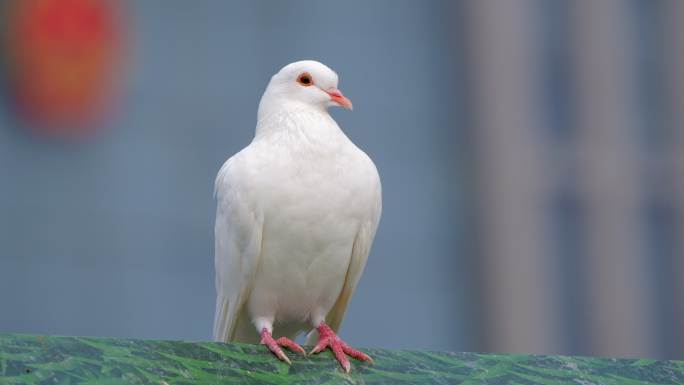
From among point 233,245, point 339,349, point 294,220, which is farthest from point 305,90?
point 339,349

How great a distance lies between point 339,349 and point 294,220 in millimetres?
932

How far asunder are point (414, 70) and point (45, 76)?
4.83 m

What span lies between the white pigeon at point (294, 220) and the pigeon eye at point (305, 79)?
2 cm

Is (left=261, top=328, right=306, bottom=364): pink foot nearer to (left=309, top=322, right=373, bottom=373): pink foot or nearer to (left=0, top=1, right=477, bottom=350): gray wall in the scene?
(left=309, top=322, right=373, bottom=373): pink foot

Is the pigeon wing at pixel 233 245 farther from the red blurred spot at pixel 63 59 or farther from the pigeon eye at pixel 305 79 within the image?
the red blurred spot at pixel 63 59

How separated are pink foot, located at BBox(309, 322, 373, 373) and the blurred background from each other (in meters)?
9.29

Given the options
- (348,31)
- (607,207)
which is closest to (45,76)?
(348,31)

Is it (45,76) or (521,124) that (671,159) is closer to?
(521,124)

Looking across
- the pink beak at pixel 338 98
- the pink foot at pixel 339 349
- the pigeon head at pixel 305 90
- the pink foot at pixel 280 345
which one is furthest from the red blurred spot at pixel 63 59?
the pink foot at pixel 280 345

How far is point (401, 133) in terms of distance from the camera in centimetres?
1962

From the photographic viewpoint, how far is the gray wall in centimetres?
1816

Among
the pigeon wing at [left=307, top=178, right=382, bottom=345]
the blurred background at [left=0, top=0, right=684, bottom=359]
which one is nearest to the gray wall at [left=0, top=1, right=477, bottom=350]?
the blurred background at [left=0, top=0, right=684, bottom=359]

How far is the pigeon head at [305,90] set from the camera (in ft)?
31.4

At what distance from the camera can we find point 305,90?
9.61 m
